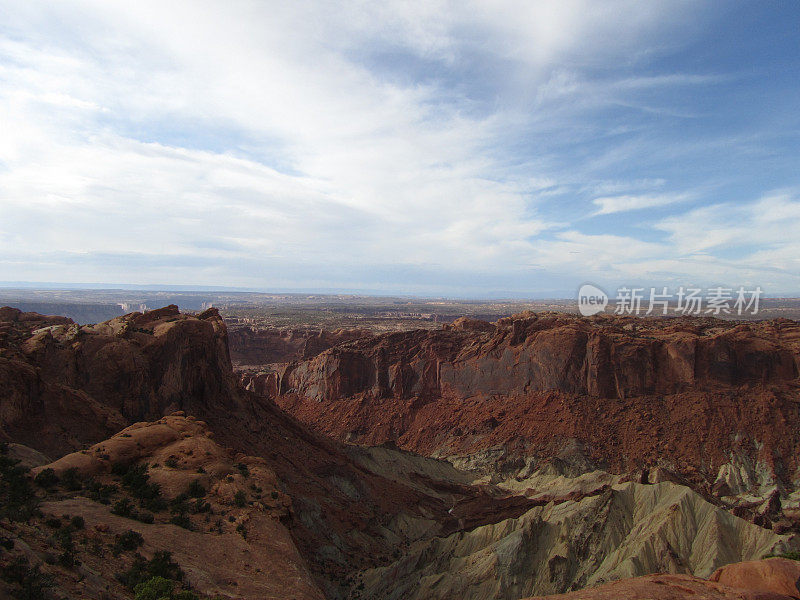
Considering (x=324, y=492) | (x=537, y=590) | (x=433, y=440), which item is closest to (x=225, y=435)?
(x=324, y=492)

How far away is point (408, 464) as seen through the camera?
49875 millimetres

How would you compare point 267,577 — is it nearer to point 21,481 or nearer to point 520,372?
point 21,481

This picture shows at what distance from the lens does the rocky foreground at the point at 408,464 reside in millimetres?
17156

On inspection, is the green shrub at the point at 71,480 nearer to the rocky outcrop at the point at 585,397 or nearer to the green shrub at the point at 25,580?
the green shrub at the point at 25,580

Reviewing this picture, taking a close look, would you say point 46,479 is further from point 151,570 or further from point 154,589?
point 154,589

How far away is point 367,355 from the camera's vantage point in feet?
234

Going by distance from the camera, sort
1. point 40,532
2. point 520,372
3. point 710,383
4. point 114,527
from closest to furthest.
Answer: point 40,532, point 114,527, point 710,383, point 520,372

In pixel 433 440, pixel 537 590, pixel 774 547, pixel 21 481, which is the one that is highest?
pixel 21 481

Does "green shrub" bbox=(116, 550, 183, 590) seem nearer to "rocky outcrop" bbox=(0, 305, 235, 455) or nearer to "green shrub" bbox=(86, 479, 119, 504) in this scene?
"green shrub" bbox=(86, 479, 119, 504)

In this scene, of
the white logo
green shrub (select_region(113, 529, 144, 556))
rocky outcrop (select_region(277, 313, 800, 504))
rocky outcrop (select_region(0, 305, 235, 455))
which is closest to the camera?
green shrub (select_region(113, 529, 144, 556))

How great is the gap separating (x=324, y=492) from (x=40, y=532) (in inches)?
894

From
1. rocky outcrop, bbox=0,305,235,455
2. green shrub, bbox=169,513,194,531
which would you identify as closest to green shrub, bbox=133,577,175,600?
green shrub, bbox=169,513,194,531

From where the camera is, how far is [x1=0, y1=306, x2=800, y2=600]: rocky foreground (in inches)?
675

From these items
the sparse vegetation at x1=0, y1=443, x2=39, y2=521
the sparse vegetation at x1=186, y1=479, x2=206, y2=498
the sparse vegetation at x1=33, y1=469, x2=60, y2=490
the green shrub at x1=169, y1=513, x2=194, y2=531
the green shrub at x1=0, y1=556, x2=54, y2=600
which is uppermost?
the green shrub at x1=0, y1=556, x2=54, y2=600
